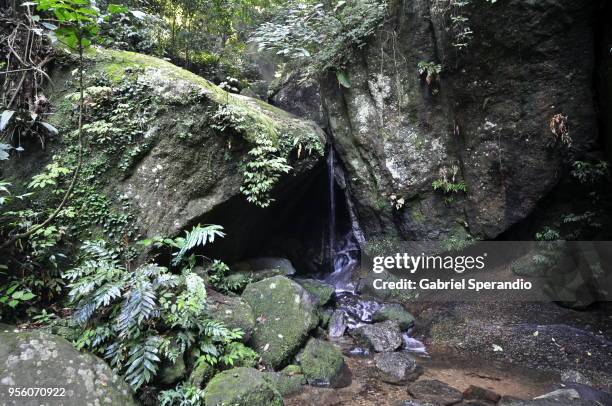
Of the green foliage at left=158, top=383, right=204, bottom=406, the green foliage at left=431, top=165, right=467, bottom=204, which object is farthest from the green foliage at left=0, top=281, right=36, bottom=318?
the green foliage at left=431, top=165, right=467, bottom=204

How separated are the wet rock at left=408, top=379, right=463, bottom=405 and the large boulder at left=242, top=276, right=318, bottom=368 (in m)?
1.78

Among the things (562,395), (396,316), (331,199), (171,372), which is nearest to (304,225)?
(331,199)

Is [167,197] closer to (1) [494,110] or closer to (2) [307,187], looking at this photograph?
(2) [307,187]

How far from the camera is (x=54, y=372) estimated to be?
145 inches

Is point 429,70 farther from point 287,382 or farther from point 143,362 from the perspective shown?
point 143,362

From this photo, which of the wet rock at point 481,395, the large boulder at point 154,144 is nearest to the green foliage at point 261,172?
the large boulder at point 154,144

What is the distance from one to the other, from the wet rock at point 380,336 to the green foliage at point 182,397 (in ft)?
10.8

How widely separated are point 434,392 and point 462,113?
5343 millimetres

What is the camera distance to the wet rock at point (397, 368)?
5328 millimetres

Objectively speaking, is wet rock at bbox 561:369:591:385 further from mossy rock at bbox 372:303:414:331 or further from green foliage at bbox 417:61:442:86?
green foliage at bbox 417:61:442:86

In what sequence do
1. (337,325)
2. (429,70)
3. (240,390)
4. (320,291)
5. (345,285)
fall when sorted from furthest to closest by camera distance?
(345,285) < (320,291) < (429,70) < (337,325) < (240,390)

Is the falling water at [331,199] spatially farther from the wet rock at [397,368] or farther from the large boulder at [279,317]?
the wet rock at [397,368]

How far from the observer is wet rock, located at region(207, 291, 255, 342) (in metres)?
5.24

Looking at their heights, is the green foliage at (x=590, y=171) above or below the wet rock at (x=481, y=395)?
above
